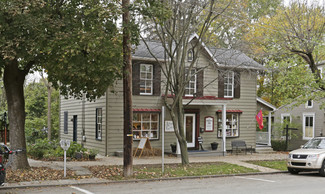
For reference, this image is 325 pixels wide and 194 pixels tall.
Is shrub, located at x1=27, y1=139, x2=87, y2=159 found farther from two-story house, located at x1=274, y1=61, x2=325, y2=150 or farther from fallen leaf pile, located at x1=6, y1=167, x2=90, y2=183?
two-story house, located at x1=274, y1=61, x2=325, y2=150

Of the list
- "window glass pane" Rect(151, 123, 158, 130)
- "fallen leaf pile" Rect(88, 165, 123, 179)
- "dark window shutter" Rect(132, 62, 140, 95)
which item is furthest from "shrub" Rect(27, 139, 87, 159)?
"window glass pane" Rect(151, 123, 158, 130)

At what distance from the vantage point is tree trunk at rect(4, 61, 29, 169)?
13.4m

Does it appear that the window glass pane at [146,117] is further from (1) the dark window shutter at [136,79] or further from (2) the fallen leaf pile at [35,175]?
(2) the fallen leaf pile at [35,175]

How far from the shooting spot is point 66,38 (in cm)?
1140

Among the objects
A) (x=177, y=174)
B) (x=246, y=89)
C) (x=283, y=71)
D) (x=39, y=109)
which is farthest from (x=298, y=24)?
(x=39, y=109)

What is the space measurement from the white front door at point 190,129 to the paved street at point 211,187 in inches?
333

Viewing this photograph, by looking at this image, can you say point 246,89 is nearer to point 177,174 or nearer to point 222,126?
point 222,126

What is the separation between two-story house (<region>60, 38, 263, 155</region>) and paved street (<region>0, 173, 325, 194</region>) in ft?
22.3

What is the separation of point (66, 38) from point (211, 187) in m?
6.44

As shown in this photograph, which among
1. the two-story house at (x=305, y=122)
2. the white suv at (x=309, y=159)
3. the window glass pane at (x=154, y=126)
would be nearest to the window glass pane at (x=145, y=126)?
the window glass pane at (x=154, y=126)

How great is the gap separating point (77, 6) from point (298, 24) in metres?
11.9

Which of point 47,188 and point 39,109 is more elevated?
point 39,109

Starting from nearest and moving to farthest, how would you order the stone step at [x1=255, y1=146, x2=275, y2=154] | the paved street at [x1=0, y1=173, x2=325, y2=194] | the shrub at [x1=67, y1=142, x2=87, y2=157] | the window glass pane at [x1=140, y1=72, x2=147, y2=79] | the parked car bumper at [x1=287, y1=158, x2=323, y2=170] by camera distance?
the paved street at [x1=0, y1=173, x2=325, y2=194] < the parked car bumper at [x1=287, y1=158, x2=323, y2=170] < the shrub at [x1=67, y1=142, x2=87, y2=157] < the window glass pane at [x1=140, y1=72, x2=147, y2=79] < the stone step at [x1=255, y1=146, x2=275, y2=154]

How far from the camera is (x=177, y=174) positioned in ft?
46.2
